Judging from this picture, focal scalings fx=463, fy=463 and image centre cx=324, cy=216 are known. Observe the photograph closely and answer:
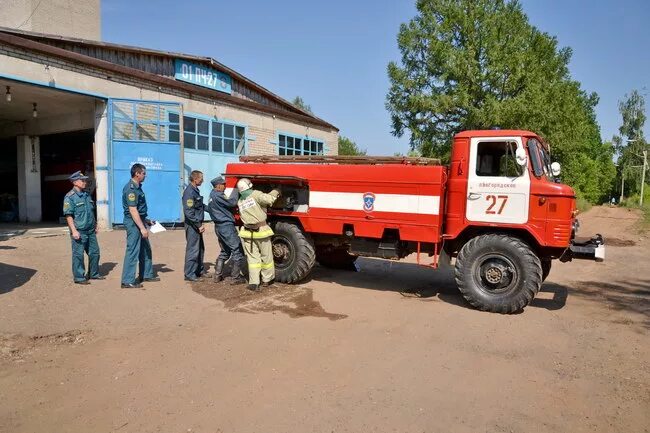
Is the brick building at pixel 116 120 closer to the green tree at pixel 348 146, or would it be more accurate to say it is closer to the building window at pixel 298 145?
the building window at pixel 298 145

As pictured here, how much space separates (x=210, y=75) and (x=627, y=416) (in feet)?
53.4

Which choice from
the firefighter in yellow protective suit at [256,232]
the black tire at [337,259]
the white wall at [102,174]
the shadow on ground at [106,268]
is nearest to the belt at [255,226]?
the firefighter in yellow protective suit at [256,232]

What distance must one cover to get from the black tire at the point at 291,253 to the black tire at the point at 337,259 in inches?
51.5

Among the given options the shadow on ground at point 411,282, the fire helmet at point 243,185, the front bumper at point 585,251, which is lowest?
the shadow on ground at point 411,282

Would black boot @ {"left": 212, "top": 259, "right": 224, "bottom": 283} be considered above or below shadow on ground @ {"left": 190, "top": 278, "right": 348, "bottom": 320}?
above

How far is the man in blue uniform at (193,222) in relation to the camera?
7488 mm

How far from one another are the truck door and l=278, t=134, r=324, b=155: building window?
12.8 meters

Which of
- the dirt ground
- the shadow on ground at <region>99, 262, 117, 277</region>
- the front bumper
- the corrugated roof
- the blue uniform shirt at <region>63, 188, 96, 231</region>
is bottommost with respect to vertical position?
the dirt ground

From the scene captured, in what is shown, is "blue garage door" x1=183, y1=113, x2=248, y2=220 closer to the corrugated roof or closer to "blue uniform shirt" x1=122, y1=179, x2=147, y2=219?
the corrugated roof

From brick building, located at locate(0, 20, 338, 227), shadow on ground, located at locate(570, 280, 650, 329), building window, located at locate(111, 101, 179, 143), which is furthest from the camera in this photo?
building window, located at locate(111, 101, 179, 143)

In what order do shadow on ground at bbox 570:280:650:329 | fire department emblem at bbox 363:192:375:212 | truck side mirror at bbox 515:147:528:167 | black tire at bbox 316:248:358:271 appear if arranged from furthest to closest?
black tire at bbox 316:248:358:271, fire department emblem at bbox 363:192:375:212, shadow on ground at bbox 570:280:650:329, truck side mirror at bbox 515:147:528:167

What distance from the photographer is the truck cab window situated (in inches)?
246

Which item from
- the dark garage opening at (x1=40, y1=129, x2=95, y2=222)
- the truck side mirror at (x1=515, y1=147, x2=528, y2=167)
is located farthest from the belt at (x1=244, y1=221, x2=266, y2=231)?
the dark garage opening at (x1=40, y1=129, x2=95, y2=222)

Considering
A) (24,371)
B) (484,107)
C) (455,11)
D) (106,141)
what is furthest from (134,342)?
(455,11)
